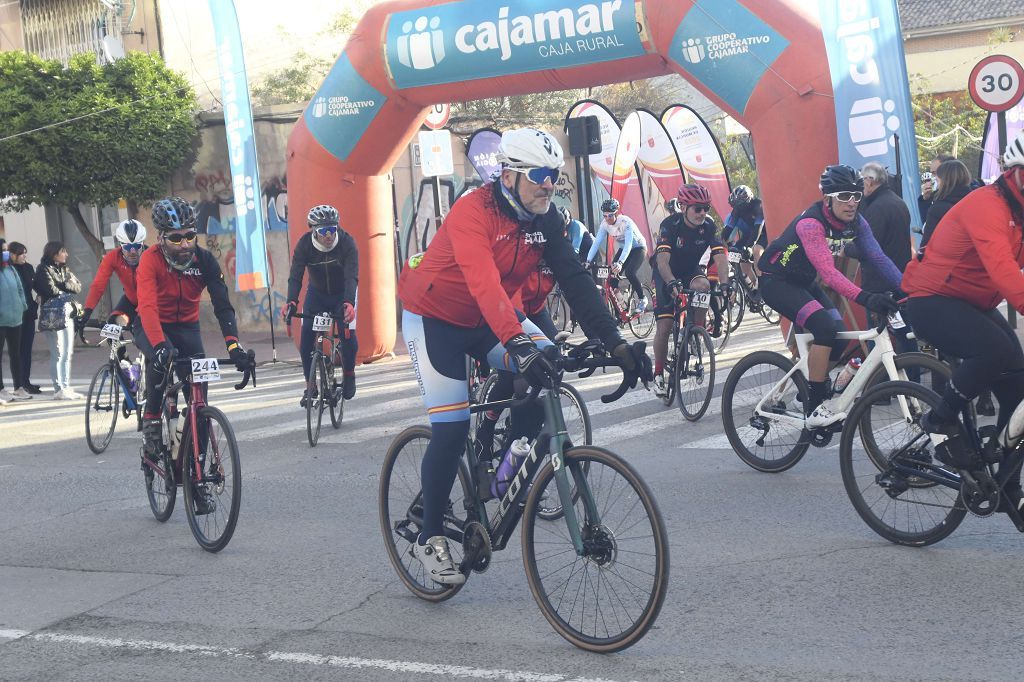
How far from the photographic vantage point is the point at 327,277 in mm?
11086

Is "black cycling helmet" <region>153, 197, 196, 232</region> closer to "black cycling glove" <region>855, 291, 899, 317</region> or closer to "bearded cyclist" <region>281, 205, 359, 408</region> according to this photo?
"bearded cyclist" <region>281, 205, 359, 408</region>

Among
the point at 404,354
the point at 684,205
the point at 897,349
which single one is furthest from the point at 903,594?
the point at 404,354

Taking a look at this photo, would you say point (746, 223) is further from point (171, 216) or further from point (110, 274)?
point (171, 216)

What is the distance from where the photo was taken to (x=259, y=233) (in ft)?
56.8

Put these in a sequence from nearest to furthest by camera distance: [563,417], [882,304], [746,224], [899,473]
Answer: [563,417] < [899,473] < [882,304] < [746,224]

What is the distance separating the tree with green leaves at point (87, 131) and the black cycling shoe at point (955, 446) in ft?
64.6

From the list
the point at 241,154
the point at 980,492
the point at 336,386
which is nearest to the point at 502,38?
the point at 241,154

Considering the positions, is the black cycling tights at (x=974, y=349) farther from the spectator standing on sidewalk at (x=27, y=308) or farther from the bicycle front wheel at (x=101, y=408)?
the spectator standing on sidewalk at (x=27, y=308)

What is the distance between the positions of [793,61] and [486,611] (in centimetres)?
846

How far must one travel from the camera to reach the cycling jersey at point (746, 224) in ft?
55.7

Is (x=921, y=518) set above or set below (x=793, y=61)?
below

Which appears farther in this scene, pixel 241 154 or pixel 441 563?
pixel 241 154

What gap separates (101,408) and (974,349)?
779 centimetres

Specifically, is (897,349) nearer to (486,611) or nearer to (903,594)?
(903,594)
